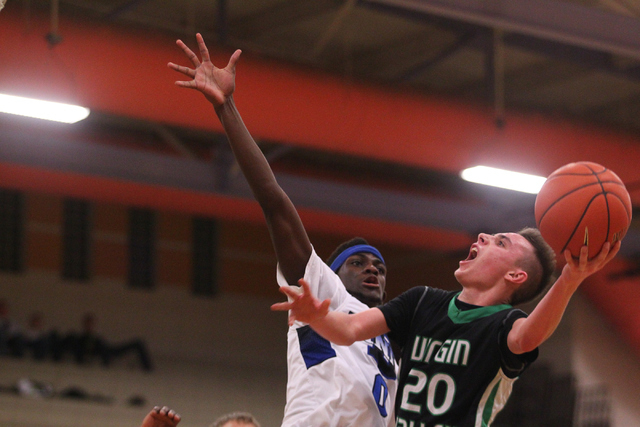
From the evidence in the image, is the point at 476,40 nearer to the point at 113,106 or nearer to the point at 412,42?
the point at 412,42

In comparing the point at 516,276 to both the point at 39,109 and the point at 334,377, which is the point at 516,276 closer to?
the point at 334,377

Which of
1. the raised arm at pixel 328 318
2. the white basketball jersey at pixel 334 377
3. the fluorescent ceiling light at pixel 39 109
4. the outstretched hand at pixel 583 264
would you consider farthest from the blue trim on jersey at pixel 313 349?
the fluorescent ceiling light at pixel 39 109

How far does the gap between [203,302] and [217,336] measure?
0.91 metres

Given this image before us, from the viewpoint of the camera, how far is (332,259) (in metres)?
4.94

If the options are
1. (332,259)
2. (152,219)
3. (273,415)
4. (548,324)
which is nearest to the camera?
(548,324)

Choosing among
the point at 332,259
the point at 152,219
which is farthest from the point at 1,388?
the point at 332,259

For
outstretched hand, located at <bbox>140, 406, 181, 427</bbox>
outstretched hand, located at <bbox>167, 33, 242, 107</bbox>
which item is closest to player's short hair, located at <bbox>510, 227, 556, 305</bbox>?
outstretched hand, located at <bbox>167, 33, 242, 107</bbox>

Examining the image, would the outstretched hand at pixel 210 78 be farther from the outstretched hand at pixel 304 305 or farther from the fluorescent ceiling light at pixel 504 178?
the fluorescent ceiling light at pixel 504 178

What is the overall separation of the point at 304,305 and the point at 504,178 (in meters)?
7.80

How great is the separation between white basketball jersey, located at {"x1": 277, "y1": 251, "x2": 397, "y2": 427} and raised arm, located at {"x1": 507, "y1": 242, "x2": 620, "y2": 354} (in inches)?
38.6

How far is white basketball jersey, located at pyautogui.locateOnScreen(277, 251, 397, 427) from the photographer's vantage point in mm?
3787

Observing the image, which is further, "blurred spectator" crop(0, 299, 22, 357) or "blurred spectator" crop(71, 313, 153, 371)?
"blurred spectator" crop(71, 313, 153, 371)

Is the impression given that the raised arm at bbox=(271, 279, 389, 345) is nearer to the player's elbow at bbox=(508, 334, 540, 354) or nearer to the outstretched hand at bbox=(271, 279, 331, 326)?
the outstretched hand at bbox=(271, 279, 331, 326)

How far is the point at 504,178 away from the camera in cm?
1045
